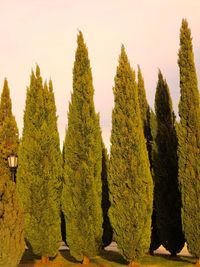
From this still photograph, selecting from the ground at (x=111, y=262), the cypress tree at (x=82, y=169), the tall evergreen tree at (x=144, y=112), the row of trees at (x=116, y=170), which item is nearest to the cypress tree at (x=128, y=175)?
the row of trees at (x=116, y=170)

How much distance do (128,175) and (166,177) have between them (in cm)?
359

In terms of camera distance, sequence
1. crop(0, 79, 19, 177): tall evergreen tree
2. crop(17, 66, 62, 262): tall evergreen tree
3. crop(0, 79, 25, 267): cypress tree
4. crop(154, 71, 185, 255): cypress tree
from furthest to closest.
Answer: crop(0, 79, 19, 177): tall evergreen tree → crop(154, 71, 185, 255): cypress tree → crop(17, 66, 62, 262): tall evergreen tree → crop(0, 79, 25, 267): cypress tree

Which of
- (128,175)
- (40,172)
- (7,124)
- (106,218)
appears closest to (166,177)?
(128,175)

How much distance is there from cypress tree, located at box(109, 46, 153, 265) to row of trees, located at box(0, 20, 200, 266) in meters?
0.04

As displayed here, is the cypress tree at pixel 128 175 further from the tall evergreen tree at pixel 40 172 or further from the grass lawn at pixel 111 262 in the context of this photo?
the tall evergreen tree at pixel 40 172

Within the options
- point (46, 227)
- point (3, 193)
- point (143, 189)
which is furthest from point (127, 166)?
point (3, 193)

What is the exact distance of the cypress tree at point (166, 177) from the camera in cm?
2053

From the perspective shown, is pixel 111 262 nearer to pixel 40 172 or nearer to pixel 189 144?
pixel 40 172

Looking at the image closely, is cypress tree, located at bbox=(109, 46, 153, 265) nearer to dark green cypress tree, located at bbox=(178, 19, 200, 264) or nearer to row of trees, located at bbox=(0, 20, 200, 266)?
row of trees, located at bbox=(0, 20, 200, 266)

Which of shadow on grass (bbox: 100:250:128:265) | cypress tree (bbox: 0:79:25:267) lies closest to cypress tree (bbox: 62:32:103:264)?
shadow on grass (bbox: 100:250:128:265)

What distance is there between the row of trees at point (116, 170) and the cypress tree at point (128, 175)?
0.13 ft

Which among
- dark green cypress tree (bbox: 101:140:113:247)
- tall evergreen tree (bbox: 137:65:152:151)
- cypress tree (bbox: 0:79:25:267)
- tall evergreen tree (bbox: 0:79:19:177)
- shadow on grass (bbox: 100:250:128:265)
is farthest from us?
tall evergreen tree (bbox: 0:79:19:177)

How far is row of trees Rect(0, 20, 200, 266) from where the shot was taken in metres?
18.0

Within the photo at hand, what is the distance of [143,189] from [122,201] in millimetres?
987
